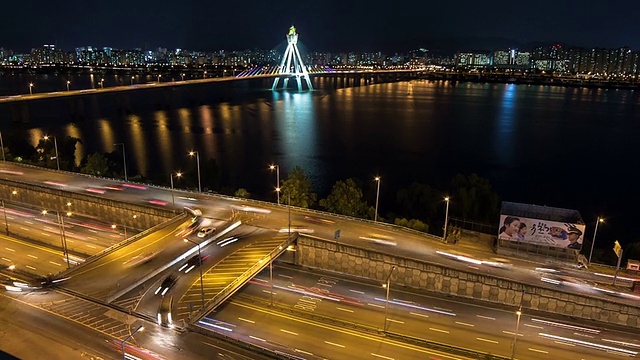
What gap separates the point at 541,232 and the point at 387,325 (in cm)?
918

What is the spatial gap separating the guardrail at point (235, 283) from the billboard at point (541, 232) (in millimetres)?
10820

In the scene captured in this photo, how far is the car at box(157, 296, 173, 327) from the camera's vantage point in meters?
16.3

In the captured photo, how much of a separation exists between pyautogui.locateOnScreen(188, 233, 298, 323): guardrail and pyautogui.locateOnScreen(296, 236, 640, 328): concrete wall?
1722mm

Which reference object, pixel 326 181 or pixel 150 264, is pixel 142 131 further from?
pixel 150 264

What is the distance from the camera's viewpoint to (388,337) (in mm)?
16953

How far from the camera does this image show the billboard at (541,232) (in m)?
21.1

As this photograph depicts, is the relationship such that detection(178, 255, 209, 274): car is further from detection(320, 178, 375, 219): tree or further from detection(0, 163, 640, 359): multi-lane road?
detection(320, 178, 375, 219): tree

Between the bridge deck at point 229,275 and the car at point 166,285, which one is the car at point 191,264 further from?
the bridge deck at point 229,275

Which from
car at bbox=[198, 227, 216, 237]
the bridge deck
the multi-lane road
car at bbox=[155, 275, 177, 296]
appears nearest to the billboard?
the multi-lane road

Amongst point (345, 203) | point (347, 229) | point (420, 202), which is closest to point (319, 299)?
point (347, 229)

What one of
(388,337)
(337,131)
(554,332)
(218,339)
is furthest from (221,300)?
(337,131)

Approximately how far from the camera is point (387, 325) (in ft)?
60.0

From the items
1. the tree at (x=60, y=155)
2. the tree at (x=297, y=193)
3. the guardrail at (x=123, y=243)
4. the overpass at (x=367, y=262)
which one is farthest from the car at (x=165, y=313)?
the tree at (x=60, y=155)

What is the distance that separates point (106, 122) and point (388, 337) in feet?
250
